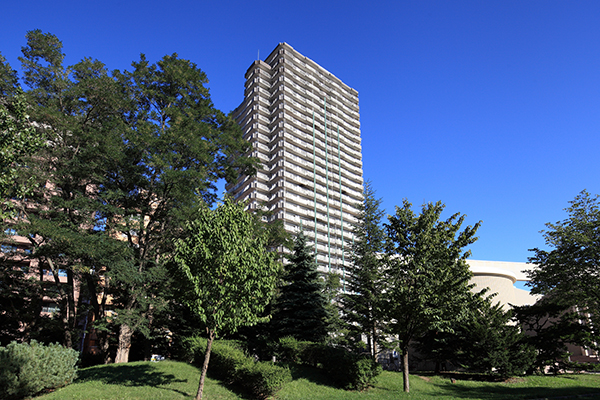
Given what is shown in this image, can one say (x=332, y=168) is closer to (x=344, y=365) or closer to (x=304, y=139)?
(x=304, y=139)

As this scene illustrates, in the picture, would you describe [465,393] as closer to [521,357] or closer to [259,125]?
[521,357]

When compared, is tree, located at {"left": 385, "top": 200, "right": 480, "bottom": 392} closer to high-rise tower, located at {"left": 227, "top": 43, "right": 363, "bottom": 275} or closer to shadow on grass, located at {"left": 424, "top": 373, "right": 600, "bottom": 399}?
shadow on grass, located at {"left": 424, "top": 373, "right": 600, "bottom": 399}

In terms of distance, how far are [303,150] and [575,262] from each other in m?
71.9

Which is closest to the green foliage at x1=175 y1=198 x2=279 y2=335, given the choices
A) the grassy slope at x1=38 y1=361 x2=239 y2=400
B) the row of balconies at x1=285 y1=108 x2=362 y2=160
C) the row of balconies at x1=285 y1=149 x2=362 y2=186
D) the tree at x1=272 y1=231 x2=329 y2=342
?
the grassy slope at x1=38 y1=361 x2=239 y2=400

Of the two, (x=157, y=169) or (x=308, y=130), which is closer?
(x=157, y=169)

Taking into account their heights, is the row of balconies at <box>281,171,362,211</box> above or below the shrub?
above

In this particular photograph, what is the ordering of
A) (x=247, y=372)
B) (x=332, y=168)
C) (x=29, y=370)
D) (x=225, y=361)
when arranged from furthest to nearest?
(x=332, y=168) < (x=225, y=361) < (x=247, y=372) < (x=29, y=370)

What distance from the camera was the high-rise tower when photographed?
80000 mm

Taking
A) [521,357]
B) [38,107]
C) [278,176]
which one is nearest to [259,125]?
[278,176]

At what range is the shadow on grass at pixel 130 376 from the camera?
14003mm

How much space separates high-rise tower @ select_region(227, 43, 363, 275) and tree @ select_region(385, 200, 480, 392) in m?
57.2

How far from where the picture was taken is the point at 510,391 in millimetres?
17219

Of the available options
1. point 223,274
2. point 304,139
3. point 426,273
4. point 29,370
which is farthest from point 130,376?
point 304,139

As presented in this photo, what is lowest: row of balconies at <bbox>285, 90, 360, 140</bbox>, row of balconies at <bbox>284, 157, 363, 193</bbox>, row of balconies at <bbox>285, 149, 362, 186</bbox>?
row of balconies at <bbox>284, 157, 363, 193</bbox>
